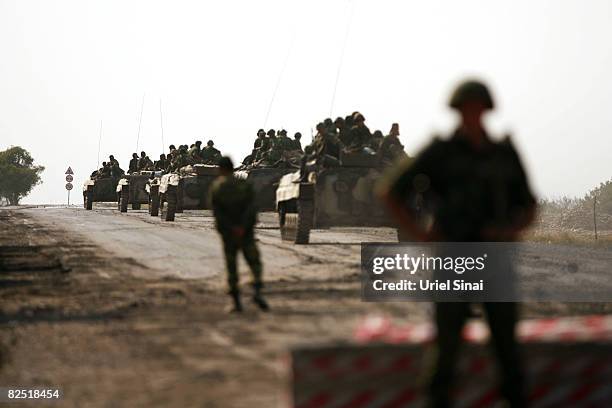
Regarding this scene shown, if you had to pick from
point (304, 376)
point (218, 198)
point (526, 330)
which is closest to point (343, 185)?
point (218, 198)

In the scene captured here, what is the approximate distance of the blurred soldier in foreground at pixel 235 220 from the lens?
417 inches

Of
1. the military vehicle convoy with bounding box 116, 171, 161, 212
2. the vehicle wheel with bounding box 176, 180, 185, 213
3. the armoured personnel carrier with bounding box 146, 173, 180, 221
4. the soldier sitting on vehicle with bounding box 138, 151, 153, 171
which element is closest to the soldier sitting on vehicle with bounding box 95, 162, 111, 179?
the soldier sitting on vehicle with bounding box 138, 151, 153, 171

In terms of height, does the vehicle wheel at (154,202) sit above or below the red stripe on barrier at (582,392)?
above

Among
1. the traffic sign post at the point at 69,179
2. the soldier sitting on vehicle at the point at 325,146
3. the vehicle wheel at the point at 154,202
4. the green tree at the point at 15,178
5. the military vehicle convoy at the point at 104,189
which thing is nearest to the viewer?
the soldier sitting on vehicle at the point at 325,146

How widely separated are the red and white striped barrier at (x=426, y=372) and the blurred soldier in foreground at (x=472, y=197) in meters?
0.17

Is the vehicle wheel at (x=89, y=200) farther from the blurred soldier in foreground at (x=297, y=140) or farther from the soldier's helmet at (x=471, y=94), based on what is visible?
the soldier's helmet at (x=471, y=94)

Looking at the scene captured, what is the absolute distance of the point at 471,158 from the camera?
527 centimetres

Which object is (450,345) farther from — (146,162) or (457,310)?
(146,162)

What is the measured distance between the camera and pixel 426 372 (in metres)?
5.09

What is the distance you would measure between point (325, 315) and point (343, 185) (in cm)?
1024

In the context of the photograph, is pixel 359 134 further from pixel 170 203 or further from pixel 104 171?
pixel 104 171

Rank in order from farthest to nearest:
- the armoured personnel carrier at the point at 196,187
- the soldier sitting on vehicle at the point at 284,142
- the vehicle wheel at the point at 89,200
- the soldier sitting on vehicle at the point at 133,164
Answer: the soldier sitting on vehicle at the point at 133,164 < the vehicle wheel at the point at 89,200 < the armoured personnel carrier at the point at 196,187 < the soldier sitting on vehicle at the point at 284,142

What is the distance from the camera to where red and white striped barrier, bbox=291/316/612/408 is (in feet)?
16.5

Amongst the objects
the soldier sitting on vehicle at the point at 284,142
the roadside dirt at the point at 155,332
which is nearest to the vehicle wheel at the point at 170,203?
the soldier sitting on vehicle at the point at 284,142
